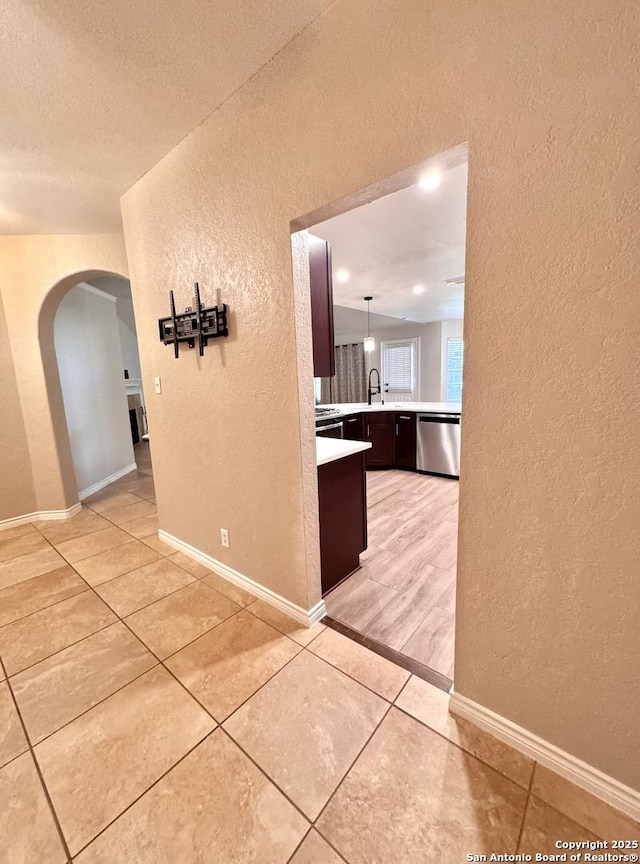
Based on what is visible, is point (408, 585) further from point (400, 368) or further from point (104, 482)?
point (400, 368)

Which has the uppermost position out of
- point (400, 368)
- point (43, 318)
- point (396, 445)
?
point (43, 318)

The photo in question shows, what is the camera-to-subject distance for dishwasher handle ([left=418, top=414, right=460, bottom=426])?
4.34 metres

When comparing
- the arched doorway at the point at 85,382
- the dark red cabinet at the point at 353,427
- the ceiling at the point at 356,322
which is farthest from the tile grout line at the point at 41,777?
the ceiling at the point at 356,322

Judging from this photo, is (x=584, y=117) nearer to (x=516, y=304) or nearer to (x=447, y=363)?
(x=516, y=304)

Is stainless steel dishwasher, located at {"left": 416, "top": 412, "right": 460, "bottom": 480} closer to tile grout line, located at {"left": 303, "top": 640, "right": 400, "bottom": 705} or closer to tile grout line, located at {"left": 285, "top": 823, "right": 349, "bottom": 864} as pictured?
tile grout line, located at {"left": 303, "top": 640, "right": 400, "bottom": 705}

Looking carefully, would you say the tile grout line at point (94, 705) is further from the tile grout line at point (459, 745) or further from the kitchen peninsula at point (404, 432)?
the kitchen peninsula at point (404, 432)

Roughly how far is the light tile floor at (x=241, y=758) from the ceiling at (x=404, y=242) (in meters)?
1.97

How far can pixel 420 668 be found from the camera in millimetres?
1538

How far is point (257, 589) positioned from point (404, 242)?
3.01 meters

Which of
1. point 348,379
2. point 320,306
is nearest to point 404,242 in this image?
point 320,306

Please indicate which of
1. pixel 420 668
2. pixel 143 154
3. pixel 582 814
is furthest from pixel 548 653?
pixel 143 154

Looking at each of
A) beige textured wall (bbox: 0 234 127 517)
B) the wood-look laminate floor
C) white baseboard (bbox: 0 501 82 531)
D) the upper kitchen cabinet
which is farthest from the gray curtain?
the upper kitchen cabinet

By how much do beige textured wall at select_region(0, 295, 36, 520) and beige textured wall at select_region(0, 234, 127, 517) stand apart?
4 centimetres

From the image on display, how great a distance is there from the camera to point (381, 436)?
16.1ft
